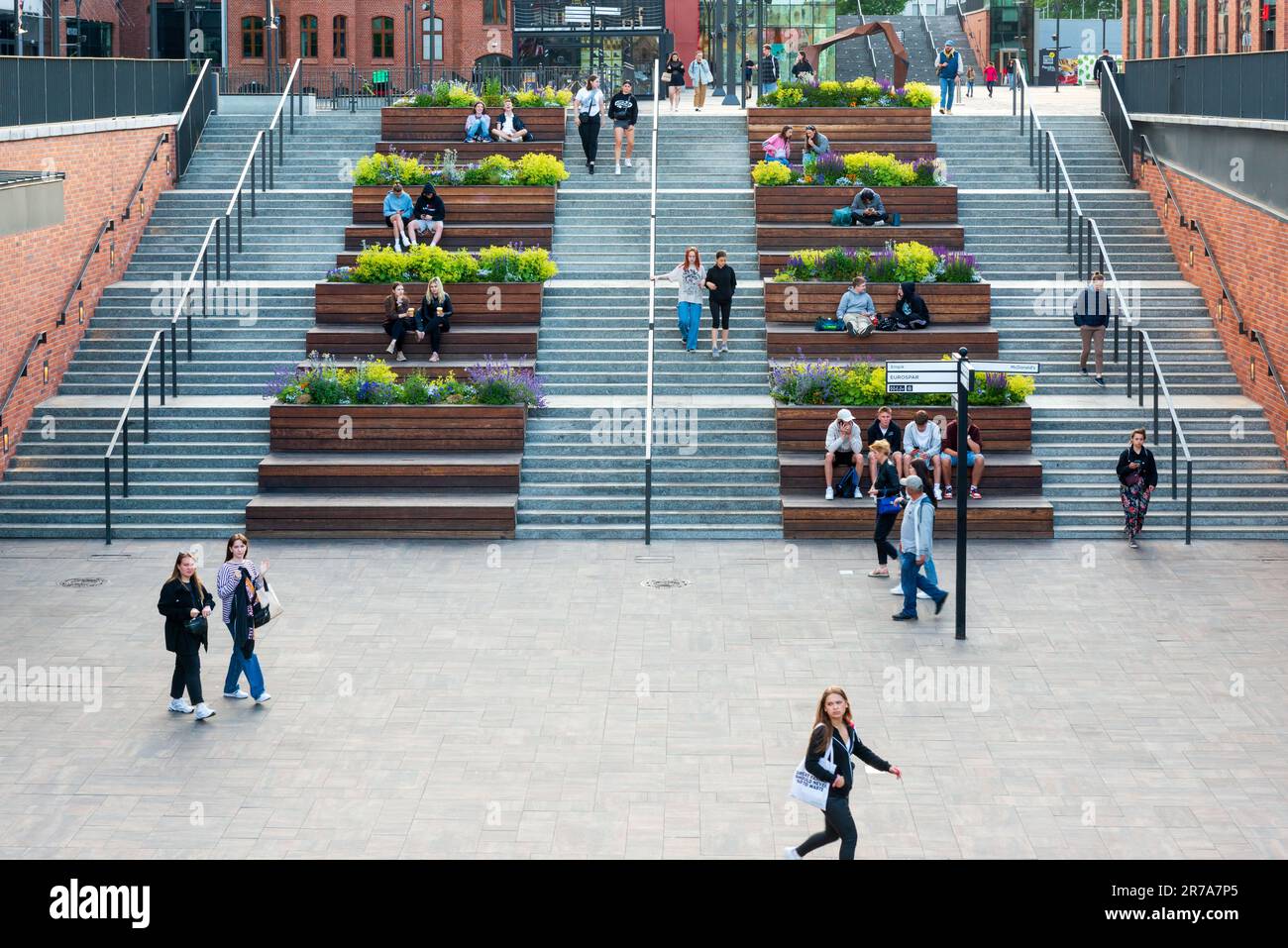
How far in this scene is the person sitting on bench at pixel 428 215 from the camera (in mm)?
27516

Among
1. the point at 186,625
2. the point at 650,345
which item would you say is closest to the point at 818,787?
the point at 186,625

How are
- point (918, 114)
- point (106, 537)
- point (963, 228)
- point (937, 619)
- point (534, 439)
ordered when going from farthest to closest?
point (918, 114) → point (963, 228) → point (534, 439) → point (106, 537) → point (937, 619)

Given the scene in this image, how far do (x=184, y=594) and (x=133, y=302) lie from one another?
1360 centimetres

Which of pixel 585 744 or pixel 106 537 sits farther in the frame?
pixel 106 537

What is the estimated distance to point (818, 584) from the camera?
18531mm

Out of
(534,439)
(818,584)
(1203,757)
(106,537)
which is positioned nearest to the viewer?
(1203,757)

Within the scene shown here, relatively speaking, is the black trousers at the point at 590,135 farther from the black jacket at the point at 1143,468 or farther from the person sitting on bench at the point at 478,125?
the black jacket at the point at 1143,468

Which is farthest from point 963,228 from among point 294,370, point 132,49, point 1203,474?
point 132,49

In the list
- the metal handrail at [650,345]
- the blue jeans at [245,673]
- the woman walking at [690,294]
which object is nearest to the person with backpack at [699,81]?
the metal handrail at [650,345]

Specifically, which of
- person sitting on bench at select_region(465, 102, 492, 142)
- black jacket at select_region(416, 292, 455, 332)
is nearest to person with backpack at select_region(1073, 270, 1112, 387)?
black jacket at select_region(416, 292, 455, 332)

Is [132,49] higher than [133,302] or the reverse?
higher

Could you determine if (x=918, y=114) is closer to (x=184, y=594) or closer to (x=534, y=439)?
(x=534, y=439)

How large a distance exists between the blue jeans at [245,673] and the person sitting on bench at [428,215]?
45.9ft

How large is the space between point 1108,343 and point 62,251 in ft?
49.4
